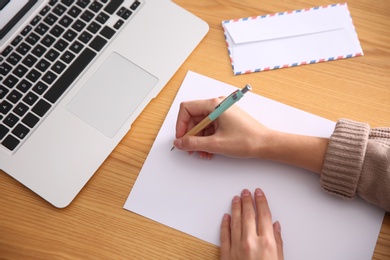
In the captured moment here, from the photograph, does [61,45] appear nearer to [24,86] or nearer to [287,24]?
[24,86]

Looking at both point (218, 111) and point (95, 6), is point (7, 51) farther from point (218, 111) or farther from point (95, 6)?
point (218, 111)

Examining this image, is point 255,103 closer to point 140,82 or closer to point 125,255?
point 140,82

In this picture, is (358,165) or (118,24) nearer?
(358,165)

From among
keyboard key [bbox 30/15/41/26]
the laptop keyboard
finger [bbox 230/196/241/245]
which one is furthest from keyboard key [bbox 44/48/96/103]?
finger [bbox 230/196/241/245]

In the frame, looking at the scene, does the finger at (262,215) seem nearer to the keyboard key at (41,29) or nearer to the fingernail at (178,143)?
the fingernail at (178,143)

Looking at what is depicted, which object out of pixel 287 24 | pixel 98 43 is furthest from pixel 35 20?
pixel 287 24

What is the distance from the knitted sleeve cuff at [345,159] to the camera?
2.31 feet

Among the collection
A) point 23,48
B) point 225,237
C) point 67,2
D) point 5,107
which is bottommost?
point 225,237

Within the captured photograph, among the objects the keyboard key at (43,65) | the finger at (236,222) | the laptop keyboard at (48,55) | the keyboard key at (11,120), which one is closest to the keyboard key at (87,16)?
the laptop keyboard at (48,55)

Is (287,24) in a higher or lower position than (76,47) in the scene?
higher

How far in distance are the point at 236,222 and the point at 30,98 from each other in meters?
0.41

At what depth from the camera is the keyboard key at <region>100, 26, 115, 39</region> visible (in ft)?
2.66

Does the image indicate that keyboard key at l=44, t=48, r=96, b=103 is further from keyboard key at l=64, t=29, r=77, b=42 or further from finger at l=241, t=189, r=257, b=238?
finger at l=241, t=189, r=257, b=238

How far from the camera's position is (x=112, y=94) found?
2.58ft
